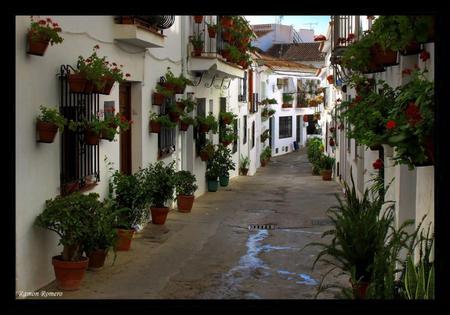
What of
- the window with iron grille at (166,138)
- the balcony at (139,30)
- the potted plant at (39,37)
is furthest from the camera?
the window with iron grille at (166,138)

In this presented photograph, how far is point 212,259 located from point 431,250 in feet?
17.2

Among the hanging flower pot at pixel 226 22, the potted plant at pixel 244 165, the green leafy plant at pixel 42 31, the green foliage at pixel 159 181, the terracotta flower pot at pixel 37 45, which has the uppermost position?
the hanging flower pot at pixel 226 22

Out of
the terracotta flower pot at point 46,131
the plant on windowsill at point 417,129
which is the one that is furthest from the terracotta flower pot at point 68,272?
the plant on windowsill at point 417,129

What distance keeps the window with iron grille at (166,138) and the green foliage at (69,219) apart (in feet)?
19.4

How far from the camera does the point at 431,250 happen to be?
5.34 metres

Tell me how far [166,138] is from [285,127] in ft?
104

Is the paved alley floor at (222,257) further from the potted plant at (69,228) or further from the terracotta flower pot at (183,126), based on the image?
the terracotta flower pot at (183,126)

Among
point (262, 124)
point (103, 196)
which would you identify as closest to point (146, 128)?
point (103, 196)

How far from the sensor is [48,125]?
755cm

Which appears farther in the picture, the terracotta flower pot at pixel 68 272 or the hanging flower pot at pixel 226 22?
the hanging flower pot at pixel 226 22

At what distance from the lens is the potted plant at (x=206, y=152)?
1784 centimetres

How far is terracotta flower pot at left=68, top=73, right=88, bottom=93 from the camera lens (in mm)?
8398

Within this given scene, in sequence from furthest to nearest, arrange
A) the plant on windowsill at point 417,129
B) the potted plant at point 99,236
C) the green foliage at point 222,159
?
the green foliage at point 222,159
the potted plant at point 99,236
the plant on windowsill at point 417,129

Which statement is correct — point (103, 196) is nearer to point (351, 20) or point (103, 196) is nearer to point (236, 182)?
point (351, 20)
